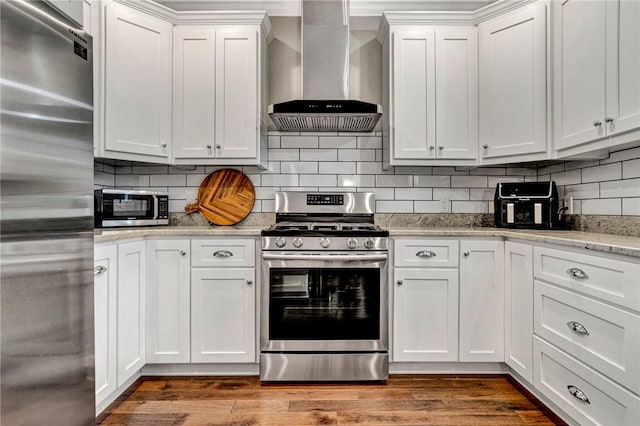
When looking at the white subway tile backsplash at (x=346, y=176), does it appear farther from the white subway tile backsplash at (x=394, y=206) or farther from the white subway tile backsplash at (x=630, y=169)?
the white subway tile backsplash at (x=630, y=169)

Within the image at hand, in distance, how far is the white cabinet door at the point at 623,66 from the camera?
1573 millimetres

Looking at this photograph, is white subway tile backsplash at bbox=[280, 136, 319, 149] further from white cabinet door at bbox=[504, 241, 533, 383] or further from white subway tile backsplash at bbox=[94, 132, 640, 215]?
white cabinet door at bbox=[504, 241, 533, 383]

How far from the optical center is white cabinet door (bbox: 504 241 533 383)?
197 cm

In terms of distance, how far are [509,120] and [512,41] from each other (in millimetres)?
515

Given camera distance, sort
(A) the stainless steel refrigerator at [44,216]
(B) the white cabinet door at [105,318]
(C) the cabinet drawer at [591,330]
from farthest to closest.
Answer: (B) the white cabinet door at [105,318], (C) the cabinet drawer at [591,330], (A) the stainless steel refrigerator at [44,216]

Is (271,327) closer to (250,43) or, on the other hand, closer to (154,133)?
(154,133)

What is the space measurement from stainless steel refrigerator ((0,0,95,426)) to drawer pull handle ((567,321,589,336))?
2.03 metres

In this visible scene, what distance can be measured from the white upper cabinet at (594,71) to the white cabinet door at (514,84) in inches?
3.9

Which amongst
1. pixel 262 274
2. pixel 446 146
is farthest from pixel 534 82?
pixel 262 274

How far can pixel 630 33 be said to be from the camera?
1.60 m

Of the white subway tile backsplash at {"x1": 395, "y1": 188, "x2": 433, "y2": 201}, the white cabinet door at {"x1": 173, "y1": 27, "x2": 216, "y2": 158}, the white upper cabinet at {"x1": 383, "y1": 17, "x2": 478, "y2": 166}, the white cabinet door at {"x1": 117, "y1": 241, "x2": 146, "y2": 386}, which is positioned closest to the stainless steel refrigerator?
the white cabinet door at {"x1": 117, "y1": 241, "x2": 146, "y2": 386}

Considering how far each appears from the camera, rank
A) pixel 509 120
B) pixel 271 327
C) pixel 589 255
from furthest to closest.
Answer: pixel 509 120
pixel 271 327
pixel 589 255

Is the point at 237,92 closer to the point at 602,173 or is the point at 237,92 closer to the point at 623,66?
the point at 623,66

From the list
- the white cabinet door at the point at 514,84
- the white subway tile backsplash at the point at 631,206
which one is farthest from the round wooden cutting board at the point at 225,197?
the white subway tile backsplash at the point at 631,206
